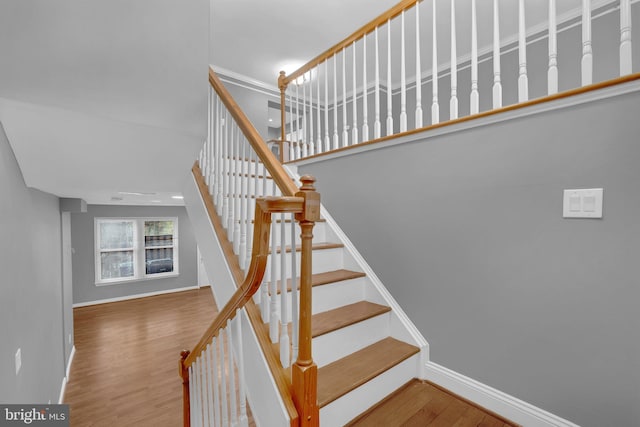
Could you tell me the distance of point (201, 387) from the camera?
66.2 inches

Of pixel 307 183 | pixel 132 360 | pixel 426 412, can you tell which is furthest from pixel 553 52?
pixel 132 360

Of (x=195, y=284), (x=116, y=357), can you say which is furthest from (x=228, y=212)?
(x=195, y=284)

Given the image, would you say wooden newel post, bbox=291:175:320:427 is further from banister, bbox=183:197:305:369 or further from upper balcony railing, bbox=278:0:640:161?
upper balcony railing, bbox=278:0:640:161

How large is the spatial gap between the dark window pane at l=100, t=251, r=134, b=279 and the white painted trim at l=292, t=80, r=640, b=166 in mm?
6724

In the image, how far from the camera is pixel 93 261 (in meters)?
6.31

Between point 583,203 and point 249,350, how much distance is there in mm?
1626

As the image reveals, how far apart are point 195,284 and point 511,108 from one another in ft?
26.1

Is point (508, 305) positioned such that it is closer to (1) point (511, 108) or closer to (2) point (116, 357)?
(1) point (511, 108)

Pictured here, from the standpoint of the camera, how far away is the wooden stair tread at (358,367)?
1.36 m

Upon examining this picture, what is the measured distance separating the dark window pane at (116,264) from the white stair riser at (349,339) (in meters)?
6.93

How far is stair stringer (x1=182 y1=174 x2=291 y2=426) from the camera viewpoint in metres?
1.17

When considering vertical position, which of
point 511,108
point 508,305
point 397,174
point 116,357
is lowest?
point 116,357

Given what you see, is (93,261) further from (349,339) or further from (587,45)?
(587,45)

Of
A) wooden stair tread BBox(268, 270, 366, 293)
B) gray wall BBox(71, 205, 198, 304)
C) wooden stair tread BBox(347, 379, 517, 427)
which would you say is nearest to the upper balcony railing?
wooden stair tread BBox(268, 270, 366, 293)
